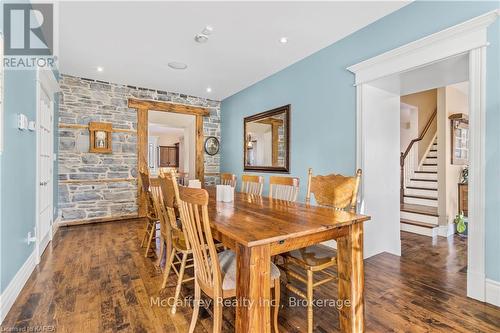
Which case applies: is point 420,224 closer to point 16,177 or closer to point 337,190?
point 337,190

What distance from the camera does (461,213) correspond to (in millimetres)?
4105

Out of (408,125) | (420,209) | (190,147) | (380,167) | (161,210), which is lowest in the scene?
(420,209)

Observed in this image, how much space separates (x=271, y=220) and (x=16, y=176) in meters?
2.36

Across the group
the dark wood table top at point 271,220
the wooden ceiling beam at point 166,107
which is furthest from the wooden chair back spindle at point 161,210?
the wooden ceiling beam at point 166,107

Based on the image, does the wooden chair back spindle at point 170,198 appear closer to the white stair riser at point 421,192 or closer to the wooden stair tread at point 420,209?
the wooden stair tread at point 420,209

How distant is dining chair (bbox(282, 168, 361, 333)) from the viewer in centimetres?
163

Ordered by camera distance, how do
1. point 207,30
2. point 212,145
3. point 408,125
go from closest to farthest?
point 207,30 < point 212,145 < point 408,125

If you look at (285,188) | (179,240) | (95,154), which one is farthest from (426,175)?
(95,154)

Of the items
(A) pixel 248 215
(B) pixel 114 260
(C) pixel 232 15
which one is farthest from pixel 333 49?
(B) pixel 114 260

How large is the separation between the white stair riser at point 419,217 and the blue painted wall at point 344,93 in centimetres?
211

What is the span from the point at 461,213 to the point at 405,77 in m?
2.86

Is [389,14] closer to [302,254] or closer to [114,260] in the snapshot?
[302,254]

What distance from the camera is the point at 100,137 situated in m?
4.75

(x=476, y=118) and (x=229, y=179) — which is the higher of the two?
(x=476, y=118)
